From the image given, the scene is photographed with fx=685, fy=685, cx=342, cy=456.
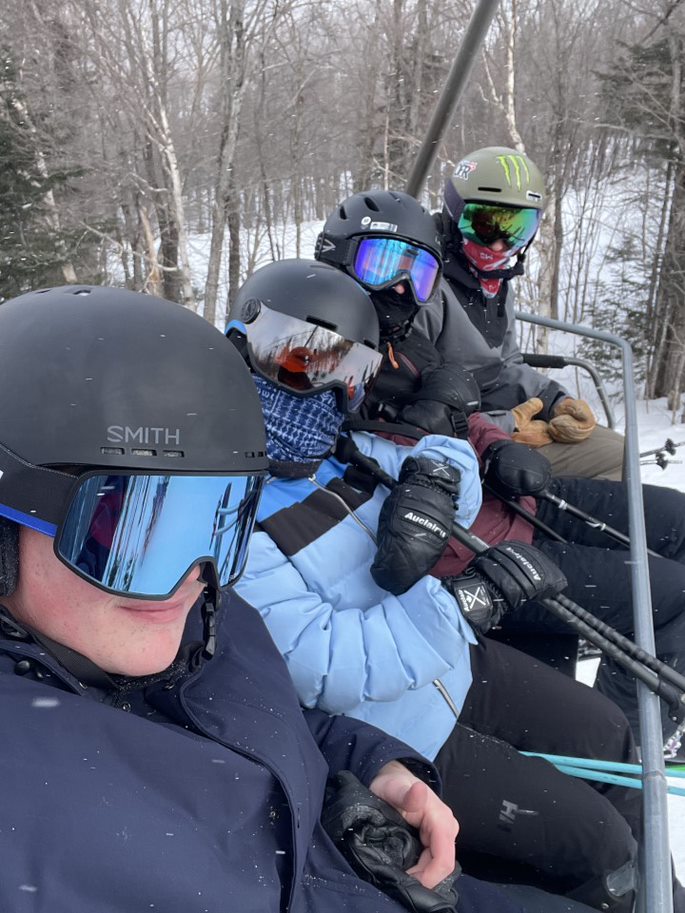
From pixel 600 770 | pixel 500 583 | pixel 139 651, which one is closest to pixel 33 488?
pixel 139 651

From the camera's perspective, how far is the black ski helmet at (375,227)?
272cm

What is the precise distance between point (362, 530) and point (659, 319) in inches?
684

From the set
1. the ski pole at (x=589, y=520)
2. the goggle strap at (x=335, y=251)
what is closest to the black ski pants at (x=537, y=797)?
the ski pole at (x=589, y=520)

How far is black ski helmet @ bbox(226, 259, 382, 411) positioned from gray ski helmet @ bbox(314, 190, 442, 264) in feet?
1.97

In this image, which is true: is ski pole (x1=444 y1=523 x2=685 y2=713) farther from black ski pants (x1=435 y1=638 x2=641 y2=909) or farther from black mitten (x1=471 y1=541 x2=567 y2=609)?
black ski pants (x1=435 y1=638 x2=641 y2=909)

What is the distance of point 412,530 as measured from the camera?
176 cm

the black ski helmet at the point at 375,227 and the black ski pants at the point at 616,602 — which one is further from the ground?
the black ski helmet at the point at 375,227

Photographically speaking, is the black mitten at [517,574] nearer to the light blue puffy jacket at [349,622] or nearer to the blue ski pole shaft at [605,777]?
the light blue puffy jacket at [349,622]

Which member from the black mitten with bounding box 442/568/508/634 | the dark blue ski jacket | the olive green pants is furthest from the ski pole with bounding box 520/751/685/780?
the olive green pants

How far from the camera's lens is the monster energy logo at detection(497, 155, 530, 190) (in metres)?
3.33

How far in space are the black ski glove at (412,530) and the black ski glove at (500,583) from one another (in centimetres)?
12

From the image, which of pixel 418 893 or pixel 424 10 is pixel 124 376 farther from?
pixel 424 10

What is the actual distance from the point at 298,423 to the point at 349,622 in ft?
1.96

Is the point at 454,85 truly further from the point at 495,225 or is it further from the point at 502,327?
the point at 502,327
